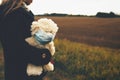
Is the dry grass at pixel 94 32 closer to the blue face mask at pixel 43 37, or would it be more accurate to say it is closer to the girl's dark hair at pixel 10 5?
the blue face mask at pixel 43 37

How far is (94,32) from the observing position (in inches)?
634

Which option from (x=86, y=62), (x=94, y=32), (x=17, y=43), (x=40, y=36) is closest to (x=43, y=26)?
(x=40, y=36)

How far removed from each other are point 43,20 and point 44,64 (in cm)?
36

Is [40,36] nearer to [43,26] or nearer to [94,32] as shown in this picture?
[43,26]

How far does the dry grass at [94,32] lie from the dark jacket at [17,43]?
970cm

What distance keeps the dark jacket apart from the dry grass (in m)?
9.70

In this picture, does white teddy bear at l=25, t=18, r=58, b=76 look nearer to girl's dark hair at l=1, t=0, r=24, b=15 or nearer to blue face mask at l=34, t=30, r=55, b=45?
blue face mask at l=34, t=30, r=55, b=45

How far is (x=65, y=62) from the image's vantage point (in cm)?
964

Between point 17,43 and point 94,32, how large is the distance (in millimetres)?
13358

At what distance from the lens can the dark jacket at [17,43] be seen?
9.41 feet

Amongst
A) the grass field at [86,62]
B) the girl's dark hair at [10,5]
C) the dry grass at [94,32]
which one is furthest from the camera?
the dry grass at [94,32]

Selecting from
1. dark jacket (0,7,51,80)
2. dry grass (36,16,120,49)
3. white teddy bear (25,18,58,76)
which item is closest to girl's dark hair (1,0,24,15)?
dark jacket (0,7,51,80)

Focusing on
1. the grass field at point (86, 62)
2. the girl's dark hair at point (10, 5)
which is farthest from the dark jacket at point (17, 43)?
the grass field at point (86, 62)

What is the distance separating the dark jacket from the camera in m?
2.87
